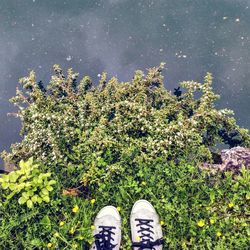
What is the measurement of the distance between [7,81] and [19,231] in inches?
92.0

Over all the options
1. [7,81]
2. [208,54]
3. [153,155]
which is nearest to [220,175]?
[153,155]

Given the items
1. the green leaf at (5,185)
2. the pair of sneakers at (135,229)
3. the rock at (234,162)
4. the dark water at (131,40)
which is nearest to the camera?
the green leaf at (5,185)

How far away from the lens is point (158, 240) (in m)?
4.16

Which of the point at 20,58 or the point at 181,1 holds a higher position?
the point at 181,1

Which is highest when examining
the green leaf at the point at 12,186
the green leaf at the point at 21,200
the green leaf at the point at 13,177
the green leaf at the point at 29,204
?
the green leaf at the point at 13,177

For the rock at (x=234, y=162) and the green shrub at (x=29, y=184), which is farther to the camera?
the rock at (x=234, y=162)

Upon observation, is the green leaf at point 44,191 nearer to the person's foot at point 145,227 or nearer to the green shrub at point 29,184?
the green shrub at point 29,184

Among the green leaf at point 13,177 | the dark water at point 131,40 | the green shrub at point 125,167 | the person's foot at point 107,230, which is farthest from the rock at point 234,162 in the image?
the green leaf at point 13,177

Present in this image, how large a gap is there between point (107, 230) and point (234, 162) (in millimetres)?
1886

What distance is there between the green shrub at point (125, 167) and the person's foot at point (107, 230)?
109 mm

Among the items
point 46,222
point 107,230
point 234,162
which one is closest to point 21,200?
point 46,222

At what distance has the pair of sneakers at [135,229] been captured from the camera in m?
4.16

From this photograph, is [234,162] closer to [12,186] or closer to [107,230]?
[107,230]

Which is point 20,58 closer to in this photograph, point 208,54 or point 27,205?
point 27,205
